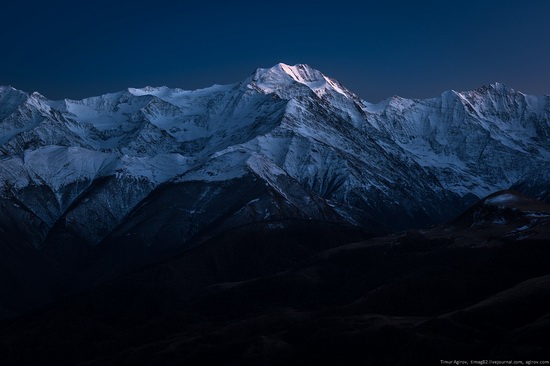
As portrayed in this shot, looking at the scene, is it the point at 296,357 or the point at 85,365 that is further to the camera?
the point at 85,365

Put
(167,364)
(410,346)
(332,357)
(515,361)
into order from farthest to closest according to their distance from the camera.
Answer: (167,364), (332,357), (410,346), (515,361)

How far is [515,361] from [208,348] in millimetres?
74150

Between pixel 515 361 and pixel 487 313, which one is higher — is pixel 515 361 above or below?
below

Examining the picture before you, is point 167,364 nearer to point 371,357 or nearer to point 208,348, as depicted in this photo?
point 208,348

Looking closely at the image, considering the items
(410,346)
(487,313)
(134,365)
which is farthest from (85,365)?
(487,313)

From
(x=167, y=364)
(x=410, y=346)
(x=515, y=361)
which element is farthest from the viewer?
(x=167, y=364)

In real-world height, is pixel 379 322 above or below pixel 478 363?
above

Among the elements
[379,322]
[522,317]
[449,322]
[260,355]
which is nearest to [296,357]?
[260,355]

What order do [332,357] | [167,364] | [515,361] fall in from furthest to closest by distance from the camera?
[167,364] → [332,357] → [515,361]

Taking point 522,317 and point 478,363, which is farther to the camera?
point 522,317

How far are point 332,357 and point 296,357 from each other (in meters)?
8.62

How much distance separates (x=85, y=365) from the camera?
656ft

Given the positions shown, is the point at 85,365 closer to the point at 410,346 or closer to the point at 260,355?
the point at 260,355

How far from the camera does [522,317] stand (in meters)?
171
